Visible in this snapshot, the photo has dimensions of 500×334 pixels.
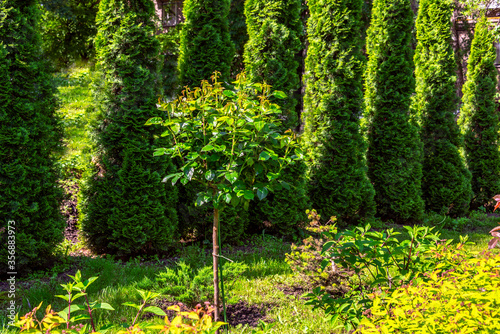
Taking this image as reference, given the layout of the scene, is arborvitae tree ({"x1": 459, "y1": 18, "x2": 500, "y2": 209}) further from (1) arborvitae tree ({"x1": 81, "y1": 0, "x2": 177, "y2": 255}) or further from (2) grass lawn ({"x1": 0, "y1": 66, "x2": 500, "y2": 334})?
(1) arborvitae tree ({"x1": 81, "y1": 0, "x2": 177, "y2": 255})

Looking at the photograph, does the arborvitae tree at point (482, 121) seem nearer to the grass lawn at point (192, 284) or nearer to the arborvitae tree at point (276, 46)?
the grass lawn at point (192, 284)

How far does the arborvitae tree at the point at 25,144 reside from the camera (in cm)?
423

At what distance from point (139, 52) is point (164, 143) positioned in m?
1.30

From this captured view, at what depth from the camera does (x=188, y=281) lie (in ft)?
11.2

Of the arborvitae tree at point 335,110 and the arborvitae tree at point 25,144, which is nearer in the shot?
the arborvitae tree at point 25,144

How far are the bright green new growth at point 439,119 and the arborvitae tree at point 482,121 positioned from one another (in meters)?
1.28

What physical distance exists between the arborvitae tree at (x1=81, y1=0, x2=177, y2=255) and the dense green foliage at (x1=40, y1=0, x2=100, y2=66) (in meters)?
5.12

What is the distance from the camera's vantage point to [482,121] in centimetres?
934

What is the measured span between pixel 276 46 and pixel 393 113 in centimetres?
282

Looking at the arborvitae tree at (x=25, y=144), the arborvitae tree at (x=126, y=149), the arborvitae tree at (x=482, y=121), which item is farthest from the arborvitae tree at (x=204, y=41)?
the arborvitae tree at (x=482, y=121)

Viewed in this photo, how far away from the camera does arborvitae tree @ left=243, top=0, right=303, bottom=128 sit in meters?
6.10

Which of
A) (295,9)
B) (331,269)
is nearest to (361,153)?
(295,9)

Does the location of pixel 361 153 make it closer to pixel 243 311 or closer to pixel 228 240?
pixel 228 240

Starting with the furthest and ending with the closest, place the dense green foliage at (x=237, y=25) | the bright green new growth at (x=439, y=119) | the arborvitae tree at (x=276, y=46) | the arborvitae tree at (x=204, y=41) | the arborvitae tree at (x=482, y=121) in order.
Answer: the dense green foliage at (x=237, y=25) < the arborvitae tree at (x=482, y=121) < the bright green new growth at (x=439, y=119) < the arborvitae tree at (x=276, y=46) < the arborvitae tree at (x=204, y=41)
